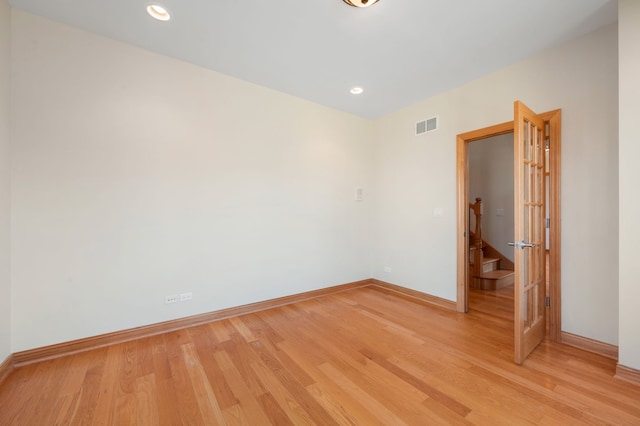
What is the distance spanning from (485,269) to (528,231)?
7.78ft

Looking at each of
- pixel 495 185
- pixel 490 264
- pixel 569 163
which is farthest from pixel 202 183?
pixel 495 185

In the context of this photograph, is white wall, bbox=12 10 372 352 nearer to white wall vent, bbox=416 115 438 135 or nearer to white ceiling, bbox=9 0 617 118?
white ceiling, bbox=9 0 617 118

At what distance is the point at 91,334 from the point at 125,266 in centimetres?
64

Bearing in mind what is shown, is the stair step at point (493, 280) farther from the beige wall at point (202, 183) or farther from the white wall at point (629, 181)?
the white wall at point (629, 181)

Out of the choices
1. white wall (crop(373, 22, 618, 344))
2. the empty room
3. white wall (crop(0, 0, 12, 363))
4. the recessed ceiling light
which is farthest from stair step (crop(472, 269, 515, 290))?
white wall (crop(0, 0, 12, 363))

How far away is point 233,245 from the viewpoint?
3.03 metres

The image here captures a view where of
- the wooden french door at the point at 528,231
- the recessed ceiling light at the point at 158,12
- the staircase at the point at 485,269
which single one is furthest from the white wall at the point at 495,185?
the recessed ceiling light at the point at 158,12

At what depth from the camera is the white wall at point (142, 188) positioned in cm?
211

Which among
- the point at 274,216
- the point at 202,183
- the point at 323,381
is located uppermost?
the point at 202,183

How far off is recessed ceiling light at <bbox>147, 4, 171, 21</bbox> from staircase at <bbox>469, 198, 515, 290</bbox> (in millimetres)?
4732

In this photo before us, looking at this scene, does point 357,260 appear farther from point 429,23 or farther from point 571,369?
point 429,23

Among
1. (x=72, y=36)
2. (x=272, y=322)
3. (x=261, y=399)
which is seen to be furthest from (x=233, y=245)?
(x=72, y=36)

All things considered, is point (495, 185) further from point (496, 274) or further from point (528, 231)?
A: point (528, 231)

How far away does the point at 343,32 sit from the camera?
222 centimetres
